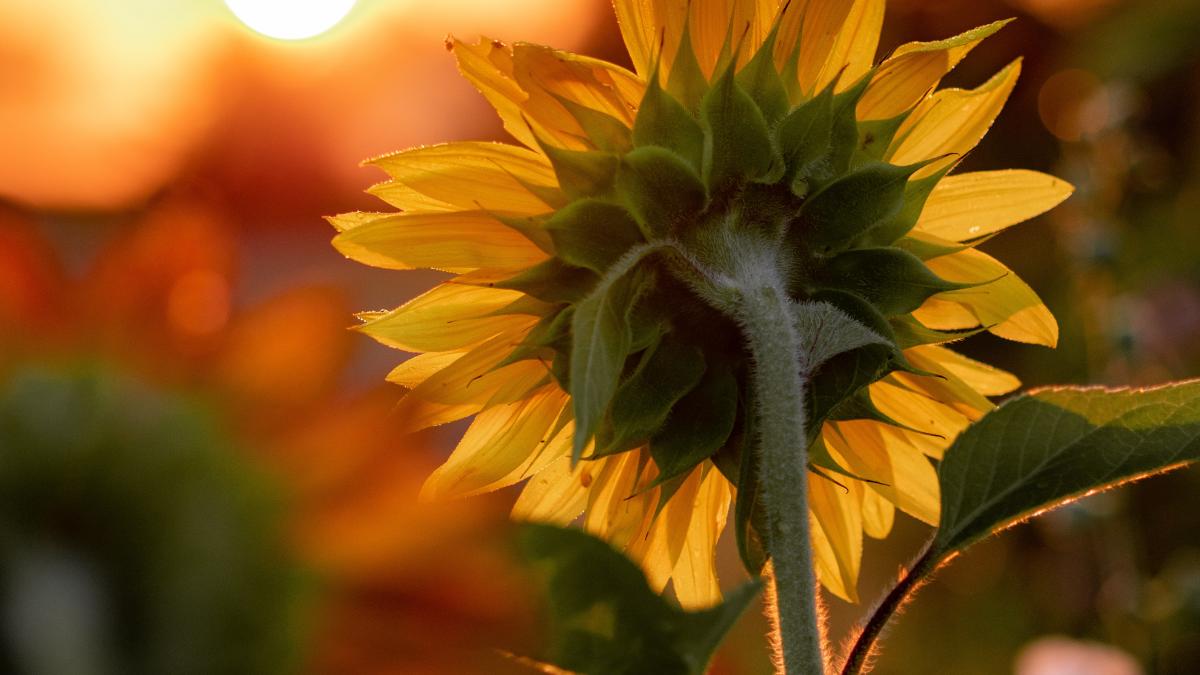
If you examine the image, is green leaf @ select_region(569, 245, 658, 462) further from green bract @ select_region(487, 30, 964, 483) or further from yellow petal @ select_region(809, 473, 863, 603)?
yellow petal @ select_region(809, 473, 863, 603)

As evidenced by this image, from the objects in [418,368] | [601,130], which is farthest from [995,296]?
[418,368]

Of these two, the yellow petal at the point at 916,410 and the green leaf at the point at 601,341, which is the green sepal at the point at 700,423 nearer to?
the green leaf at the point at 601,341

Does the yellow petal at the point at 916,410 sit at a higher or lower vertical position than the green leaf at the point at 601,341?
higher

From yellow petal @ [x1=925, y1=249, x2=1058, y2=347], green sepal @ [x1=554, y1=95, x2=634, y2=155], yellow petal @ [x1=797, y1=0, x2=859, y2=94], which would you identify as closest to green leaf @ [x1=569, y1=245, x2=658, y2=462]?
green sepal @ [x1=554, y1=95, x2=634, y2=155]

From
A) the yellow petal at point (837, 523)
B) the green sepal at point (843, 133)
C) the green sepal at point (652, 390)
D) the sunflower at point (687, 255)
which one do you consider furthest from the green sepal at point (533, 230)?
the yellow petal at point (837, 523)

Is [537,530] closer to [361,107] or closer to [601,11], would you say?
[361,107]

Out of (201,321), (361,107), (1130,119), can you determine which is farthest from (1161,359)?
(361,107)
